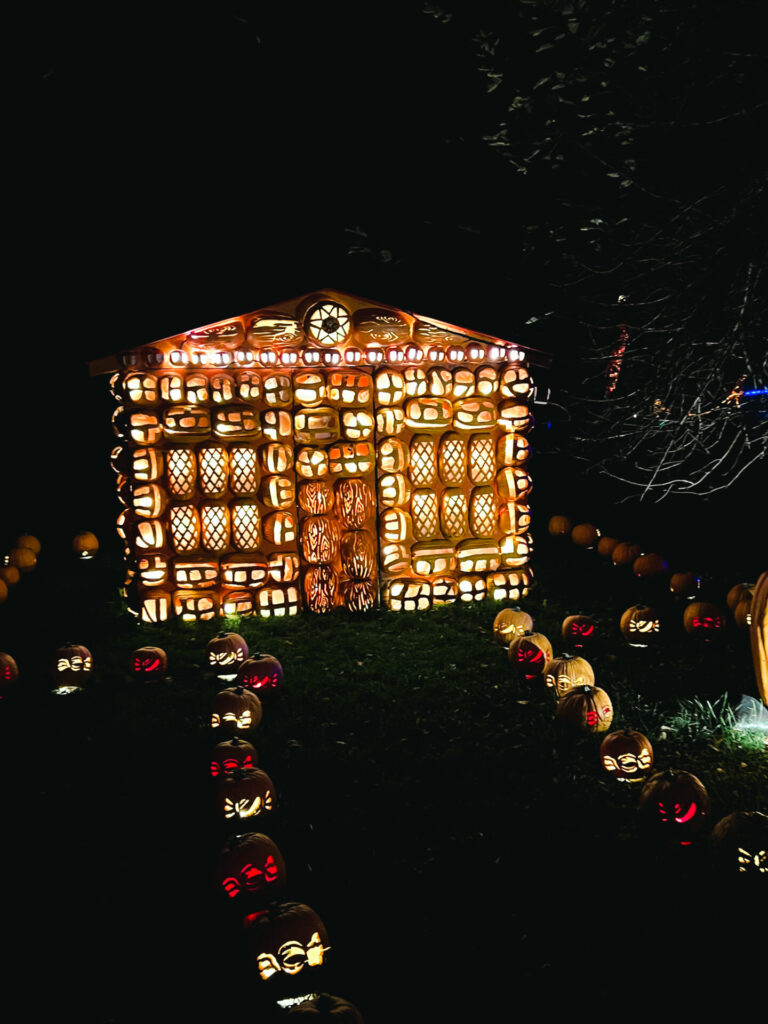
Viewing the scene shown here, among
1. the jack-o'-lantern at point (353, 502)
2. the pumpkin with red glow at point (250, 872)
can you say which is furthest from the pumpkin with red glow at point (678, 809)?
the jack-o'-lantern at point (353, 502)

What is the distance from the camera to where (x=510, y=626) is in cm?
862

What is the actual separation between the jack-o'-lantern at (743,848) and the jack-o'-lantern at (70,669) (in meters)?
5.45

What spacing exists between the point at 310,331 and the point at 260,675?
14.1 feet

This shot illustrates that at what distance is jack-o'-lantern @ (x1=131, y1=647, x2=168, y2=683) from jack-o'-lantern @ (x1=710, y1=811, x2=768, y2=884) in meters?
5.09

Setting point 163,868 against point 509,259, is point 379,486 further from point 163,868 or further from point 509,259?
point 509,259

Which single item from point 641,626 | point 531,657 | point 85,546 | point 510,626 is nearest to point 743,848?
point 531,657

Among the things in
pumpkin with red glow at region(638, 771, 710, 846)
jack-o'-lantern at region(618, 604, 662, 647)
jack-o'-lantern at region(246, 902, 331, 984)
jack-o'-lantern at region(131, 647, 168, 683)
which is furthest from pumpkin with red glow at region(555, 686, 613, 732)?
jack-o'-lantern at region(131, 647, 168, 683)

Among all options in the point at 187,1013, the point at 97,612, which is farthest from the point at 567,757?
the point at 97,612

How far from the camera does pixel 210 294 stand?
23.1 metres

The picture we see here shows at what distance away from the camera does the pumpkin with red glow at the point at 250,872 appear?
4.28m

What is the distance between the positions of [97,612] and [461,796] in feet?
21.2

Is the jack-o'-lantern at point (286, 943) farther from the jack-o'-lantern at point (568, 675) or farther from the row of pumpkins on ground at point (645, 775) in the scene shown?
the jack-o'-lantern at point (568, 675)

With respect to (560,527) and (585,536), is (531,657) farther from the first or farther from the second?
(560,527)

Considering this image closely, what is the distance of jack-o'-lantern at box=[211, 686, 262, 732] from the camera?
6.43 meters
